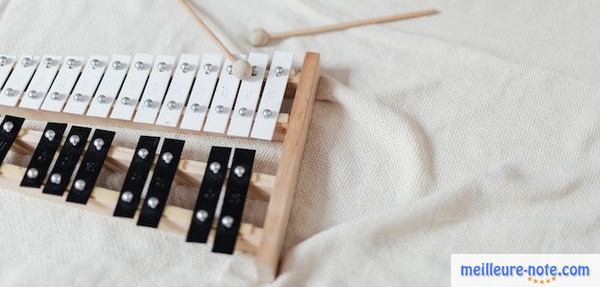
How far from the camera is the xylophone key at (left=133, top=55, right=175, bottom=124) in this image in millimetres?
933

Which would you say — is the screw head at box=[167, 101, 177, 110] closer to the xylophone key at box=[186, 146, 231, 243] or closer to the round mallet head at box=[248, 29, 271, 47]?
the xylophone key at box=[186, 146, 231, 243]

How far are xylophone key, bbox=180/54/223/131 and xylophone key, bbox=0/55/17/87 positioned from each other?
0.38 meters

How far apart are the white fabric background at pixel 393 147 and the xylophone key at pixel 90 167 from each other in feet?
0.29

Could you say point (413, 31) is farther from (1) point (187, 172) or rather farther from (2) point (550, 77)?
(1) point (187, 172)

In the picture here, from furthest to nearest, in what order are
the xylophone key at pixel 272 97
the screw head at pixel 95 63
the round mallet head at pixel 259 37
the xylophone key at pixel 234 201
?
the round mallet head at pixel 259 37 < the screw head at pixel 95 63 < the xylophone key at pixel 272 97 < the xylophone key at pixel 234 201

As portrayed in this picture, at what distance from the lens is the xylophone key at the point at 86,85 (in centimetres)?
96

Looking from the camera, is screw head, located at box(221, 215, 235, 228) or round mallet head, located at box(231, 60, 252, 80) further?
round mallet head, located at box(231, 60, 252, 80)

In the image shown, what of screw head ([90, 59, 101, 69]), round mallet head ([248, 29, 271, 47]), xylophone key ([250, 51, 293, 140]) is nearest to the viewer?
xylophone key ([250, 51, 293, 140])

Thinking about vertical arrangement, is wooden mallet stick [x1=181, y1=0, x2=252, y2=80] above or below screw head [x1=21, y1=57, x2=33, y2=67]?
above

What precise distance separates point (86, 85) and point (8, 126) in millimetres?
156

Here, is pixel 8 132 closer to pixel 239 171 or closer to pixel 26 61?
pixel 26 61

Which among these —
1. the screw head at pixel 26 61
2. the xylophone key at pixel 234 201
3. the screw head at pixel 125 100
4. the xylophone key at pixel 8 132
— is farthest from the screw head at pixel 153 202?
the screw head at pixel 26 61

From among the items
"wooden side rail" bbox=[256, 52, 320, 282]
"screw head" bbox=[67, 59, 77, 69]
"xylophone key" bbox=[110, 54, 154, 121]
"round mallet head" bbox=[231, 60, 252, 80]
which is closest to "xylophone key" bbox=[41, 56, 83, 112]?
"screw head" bbox=[67, 59, 77, 69]

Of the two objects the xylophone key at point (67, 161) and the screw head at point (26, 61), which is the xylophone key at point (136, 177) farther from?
the screw head at point (26, 61)
